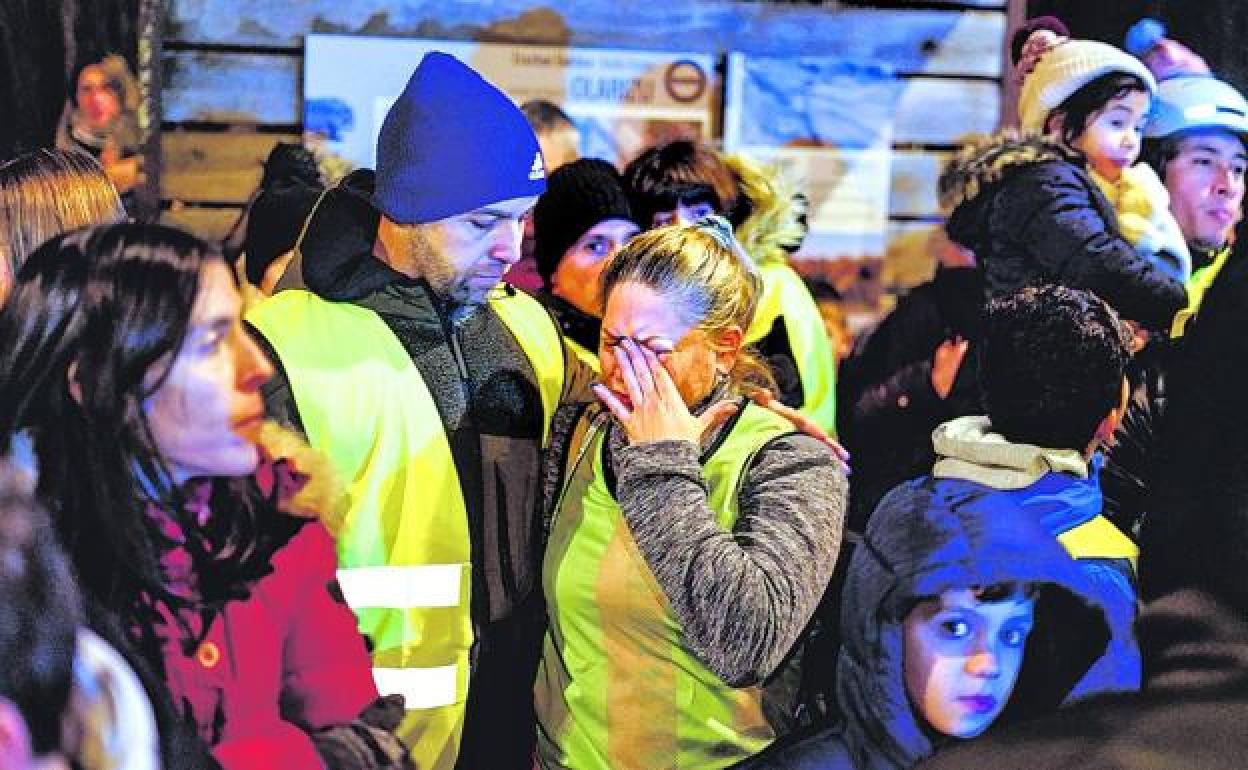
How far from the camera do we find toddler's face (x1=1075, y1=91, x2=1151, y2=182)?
7.97ft

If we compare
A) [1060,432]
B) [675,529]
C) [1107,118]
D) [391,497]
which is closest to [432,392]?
[391,497]

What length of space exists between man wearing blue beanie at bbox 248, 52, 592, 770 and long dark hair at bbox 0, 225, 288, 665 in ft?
0.53

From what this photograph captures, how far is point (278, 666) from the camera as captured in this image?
6.72 ft

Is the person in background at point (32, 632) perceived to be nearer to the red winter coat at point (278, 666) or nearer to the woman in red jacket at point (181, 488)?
the woman in red jacket at point (181, 488)

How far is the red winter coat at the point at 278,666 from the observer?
6.65 ft

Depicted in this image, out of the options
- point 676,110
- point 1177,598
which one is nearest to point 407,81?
point 676,110

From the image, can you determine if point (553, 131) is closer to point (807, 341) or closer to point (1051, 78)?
point (807, 341)

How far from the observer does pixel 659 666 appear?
6.93 ft

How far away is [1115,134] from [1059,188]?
16 centimetres

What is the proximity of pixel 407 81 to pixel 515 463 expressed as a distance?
59cm

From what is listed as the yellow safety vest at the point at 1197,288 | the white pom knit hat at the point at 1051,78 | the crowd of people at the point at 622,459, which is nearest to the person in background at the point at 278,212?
the crowd of people at the point at 622,459

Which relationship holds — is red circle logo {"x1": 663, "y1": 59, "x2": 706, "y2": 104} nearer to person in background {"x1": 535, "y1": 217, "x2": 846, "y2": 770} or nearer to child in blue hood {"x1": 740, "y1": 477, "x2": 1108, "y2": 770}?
person in background {"x1": 535, "y1": 217, "x2": 846, "y2": 770}

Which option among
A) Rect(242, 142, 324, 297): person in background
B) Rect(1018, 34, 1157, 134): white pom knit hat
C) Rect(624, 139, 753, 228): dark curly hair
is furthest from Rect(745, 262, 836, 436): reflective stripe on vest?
Rect(242, 142, 324, 297): person in background

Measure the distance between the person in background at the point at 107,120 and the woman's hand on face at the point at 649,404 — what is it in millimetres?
759
